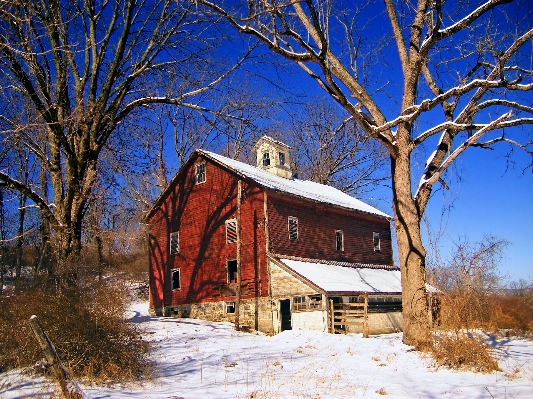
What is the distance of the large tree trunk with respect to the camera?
10328 mm

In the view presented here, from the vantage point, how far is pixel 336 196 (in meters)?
31.3

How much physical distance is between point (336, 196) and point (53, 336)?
81.2 ft

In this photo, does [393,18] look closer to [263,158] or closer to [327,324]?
[327,324]

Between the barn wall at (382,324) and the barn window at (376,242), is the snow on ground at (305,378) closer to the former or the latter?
the barn wall at (382,324)

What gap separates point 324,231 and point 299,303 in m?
6.46

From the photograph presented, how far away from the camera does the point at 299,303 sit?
21562mm

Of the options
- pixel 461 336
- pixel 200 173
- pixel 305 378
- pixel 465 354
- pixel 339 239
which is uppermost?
pixel 200 173

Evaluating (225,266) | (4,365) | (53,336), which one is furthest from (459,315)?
(225,266)

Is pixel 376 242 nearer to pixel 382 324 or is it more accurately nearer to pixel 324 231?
pixel 324 231

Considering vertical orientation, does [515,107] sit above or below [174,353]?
above

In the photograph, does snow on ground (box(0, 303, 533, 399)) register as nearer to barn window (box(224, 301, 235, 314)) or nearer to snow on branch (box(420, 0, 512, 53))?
snow on branch (box(420, 0, 512, 53))

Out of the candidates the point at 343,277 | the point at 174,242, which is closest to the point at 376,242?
the point at 343,277

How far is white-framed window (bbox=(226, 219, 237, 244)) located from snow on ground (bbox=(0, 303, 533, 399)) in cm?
1188

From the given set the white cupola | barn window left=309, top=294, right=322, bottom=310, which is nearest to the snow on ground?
barn window left=309, top=294, right=322, bottom=310
